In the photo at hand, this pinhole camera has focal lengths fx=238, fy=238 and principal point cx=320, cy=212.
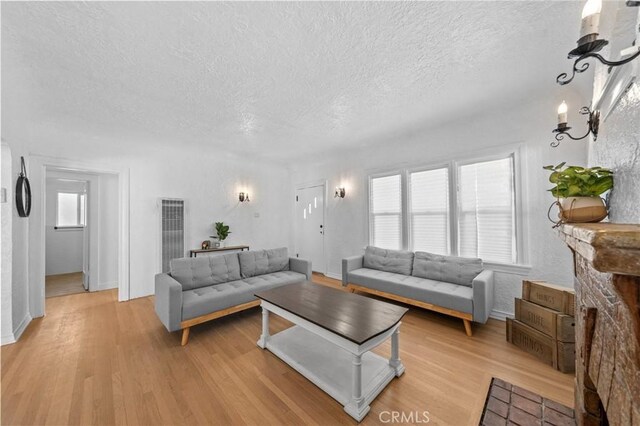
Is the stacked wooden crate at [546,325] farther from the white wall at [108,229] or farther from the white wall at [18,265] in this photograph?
the white wall at [108,229]

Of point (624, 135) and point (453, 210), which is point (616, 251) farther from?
point (453, 210)

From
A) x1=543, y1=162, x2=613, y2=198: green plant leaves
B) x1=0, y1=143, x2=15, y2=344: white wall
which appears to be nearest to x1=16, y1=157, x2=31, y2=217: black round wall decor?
x1=0, y1=143, x2=15, y2=344: white wall

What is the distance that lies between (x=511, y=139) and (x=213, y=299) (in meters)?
4.01

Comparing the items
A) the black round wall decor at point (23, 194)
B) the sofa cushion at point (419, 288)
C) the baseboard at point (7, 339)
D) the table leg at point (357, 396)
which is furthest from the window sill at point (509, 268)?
the black round wall decor at point (23, 194)

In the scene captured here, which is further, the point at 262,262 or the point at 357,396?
the point at 262,262

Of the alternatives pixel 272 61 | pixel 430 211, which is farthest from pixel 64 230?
pixel 430 211

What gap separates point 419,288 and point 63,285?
636 centimetres

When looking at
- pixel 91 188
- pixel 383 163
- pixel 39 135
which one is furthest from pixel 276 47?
pixel 91 188

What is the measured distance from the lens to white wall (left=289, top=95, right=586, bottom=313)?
8.69 ft

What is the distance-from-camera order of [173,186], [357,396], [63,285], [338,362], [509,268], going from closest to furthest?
[357,396] → [338,362] → [509,268] → [173,186] → [63,285]

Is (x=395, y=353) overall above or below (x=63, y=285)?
above

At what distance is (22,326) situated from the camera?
9.03ft

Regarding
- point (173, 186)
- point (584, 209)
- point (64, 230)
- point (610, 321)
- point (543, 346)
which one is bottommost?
point (543, 346)

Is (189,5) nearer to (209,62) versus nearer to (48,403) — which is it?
(209,62)
